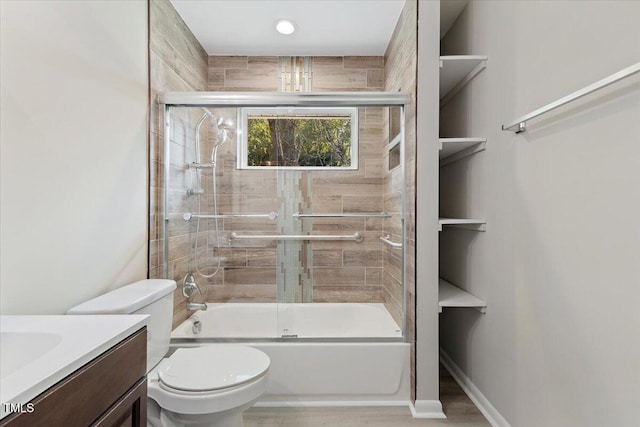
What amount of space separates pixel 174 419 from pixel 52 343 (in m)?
0.79

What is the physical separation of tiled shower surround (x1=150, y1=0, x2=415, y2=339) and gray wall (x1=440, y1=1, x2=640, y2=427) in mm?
458

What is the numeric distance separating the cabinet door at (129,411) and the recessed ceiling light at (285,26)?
2400 mm

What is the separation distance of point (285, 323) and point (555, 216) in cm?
158

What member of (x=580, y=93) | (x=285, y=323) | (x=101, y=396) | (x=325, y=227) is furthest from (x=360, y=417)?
(x=580, y=93)

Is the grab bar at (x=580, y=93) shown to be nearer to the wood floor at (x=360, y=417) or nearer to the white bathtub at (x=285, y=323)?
the white bathtub at (x=285, y=323)

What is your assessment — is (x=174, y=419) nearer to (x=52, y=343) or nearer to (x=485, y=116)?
(x=52, y=343)

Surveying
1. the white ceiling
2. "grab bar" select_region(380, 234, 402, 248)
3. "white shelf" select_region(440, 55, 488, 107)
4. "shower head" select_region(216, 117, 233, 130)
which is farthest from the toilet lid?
the white ceiling

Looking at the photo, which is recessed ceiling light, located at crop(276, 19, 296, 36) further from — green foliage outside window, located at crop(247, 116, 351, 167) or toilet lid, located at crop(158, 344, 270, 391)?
toilet lid, located at crop(158, 344, 270, 391)

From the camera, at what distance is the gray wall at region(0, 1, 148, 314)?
117 cm

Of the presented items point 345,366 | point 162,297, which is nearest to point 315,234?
point 345,366

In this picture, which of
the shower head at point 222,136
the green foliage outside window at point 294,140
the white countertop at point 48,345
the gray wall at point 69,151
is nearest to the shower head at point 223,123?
the shower head at point 222,136

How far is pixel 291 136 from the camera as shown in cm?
222

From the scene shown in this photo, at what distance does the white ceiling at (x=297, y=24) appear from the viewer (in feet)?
7.65

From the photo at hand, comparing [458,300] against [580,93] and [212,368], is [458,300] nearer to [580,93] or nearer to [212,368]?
[580,93]
